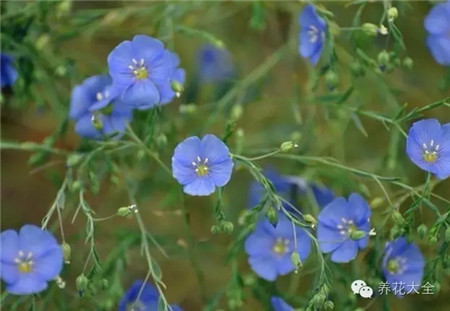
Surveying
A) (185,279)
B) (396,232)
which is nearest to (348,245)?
(396,232)

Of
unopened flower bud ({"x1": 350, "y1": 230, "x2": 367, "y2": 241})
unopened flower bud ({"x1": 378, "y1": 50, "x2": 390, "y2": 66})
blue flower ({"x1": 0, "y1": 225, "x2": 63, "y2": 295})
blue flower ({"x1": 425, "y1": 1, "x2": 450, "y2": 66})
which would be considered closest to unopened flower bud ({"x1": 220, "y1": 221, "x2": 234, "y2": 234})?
unopened flower bud ({"x1": 350, "y1": 230, "x2": 367, "y2": 241})

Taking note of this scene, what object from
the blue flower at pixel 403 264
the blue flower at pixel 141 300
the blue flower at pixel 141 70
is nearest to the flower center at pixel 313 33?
the blue flower at pixel 141 70

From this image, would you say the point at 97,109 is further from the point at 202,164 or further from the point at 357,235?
the point at 357,235

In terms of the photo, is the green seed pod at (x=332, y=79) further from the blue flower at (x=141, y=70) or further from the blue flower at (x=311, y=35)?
the blue flower at (x=141, y=70)

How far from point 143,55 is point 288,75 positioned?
1.00 meters

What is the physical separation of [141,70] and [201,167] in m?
0.25

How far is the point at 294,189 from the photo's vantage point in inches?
78.0

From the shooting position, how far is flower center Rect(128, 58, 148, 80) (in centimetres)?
167

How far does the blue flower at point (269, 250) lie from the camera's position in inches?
70.7

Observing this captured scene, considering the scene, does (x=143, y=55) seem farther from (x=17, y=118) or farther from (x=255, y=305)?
(x=17, y=118)

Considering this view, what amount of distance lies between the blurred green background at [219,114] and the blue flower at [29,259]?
15 cm

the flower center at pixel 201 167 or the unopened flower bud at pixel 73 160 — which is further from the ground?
the flower center at pixel 201 167

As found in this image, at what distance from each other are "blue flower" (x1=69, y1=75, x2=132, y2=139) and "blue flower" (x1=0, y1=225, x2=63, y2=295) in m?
0.25
